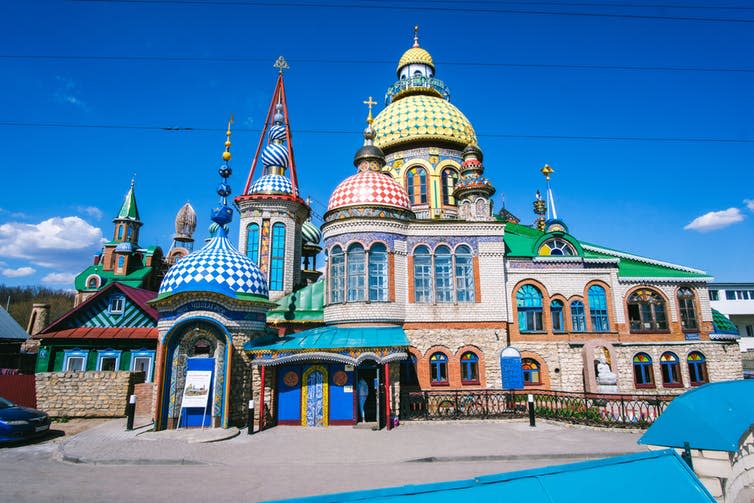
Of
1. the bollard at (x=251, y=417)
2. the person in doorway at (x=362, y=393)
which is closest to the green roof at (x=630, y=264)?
the person in doorway at (x=362, y=393)

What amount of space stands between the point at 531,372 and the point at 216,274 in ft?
47.4

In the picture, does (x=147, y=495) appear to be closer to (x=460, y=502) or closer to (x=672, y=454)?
(x=460, y=502)

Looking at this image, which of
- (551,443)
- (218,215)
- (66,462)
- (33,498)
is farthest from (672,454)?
(218,215)

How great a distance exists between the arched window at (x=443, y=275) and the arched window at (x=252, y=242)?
950cm

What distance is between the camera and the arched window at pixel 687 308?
70.1 feet

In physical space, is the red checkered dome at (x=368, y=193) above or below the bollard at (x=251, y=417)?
above

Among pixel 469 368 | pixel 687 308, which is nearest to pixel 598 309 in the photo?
pixel 687 308

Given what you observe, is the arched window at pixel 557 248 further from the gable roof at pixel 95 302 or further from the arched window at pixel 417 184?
the gable roof at pixel 95 302

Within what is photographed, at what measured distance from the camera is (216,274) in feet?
48.8

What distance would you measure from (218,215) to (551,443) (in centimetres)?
1432

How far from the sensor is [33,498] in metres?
7.82

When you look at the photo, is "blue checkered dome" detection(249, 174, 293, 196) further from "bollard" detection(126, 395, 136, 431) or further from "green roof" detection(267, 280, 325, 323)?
"bollard" detection(126, 395, 136, 431)

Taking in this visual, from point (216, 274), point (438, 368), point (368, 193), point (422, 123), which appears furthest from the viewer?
point (422, 123)

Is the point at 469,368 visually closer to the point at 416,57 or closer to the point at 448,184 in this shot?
the point at 448,184
